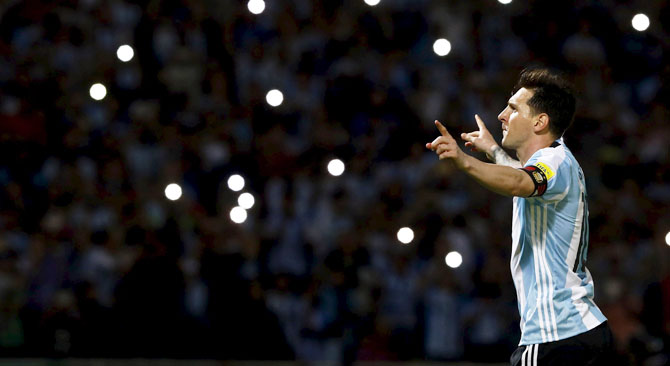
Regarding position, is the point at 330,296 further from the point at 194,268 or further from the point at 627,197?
the point at 627,197

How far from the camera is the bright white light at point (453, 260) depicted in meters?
6.68

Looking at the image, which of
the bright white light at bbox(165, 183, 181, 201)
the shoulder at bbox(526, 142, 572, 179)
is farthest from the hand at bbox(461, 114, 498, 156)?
the bright white light at bbox(165, 183, 181, 201)

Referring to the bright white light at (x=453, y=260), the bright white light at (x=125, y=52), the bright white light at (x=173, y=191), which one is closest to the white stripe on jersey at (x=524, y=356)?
the bright white light at (x=453, y=260)

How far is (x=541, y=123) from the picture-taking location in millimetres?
3768

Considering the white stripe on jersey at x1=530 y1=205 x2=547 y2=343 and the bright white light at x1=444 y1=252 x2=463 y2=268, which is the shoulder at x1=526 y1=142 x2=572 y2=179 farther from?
the bright white light at x1=444 y1=252 x2=463 y2=268

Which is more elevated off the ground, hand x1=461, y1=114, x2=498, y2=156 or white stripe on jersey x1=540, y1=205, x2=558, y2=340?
hand x1=461, y1=114, x2=498, y2=156

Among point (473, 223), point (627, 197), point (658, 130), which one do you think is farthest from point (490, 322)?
point (658, 130)

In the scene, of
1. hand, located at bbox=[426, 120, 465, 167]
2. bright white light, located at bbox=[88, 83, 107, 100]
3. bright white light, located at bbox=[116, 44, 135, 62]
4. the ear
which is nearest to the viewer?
hand, located at bbox=[426, 120, 465, 167]

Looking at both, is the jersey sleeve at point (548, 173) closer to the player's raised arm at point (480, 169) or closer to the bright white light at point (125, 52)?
the player's raised arm at point (480, 169)

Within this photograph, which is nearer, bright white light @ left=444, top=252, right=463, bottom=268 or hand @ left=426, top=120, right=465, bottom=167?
hand @ left=426, top=120, right=465, bottom=167

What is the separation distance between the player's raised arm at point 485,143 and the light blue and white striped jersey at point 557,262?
1.45 ft

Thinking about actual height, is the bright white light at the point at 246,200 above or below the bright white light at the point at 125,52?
below

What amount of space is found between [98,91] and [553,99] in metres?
4.66

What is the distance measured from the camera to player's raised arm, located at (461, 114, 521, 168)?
13.5ft
